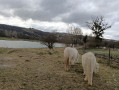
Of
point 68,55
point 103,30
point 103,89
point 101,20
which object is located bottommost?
point 103,89

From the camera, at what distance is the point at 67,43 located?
22.7 m

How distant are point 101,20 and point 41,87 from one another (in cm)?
2619

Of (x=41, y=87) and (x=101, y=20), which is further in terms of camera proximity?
(x=101, y=20)

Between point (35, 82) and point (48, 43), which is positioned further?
point (48, 43)

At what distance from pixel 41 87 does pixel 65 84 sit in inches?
31.2

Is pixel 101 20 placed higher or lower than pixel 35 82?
higher

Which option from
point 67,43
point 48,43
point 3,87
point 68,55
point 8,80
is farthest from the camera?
point 67,43

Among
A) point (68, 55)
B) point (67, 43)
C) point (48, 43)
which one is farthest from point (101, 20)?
point (68, 55)

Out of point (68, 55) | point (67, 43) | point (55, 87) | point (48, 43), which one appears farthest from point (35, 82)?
point (67, 43)

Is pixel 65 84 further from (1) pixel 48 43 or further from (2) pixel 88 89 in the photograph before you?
(1) pixel 48 43

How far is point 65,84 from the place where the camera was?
12.3 feet

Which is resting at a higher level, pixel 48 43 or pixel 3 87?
pixel 48 43

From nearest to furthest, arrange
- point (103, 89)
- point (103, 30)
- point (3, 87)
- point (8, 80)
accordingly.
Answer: point (3, 87)
point (103, 89)
point (8, 80)
point (103, 30)

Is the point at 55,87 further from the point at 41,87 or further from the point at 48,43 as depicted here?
the point at 48,43
